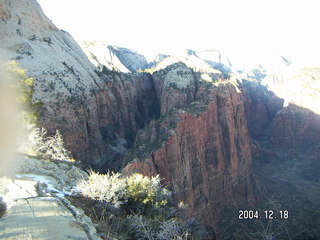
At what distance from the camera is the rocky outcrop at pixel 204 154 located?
1283 inches

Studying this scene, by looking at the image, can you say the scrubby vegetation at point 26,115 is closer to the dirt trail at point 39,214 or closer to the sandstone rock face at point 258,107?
the dirt trail at point 39,214

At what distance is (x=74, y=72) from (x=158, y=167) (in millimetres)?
22162

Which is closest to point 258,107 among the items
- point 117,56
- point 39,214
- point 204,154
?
point 117,56

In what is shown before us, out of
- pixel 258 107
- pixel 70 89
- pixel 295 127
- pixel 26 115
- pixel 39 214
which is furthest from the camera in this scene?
pixel 258 107

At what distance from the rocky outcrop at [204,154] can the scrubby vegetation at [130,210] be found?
16.5 metres

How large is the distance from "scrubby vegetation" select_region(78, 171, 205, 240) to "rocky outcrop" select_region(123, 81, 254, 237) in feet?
54.3

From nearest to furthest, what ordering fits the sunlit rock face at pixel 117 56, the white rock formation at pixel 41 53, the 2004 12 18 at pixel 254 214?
the white rock formation at pixel 41 53 < the 2004 12 18 at pixel 254 214 < the sunlit rock face at pixel 117 56

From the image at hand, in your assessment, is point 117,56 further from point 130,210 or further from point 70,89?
point 130,210

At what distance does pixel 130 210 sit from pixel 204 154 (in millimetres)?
30381

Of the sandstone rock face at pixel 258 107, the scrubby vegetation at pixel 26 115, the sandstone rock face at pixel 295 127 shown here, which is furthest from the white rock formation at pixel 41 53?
the sandstone rock face at pixel 295 127

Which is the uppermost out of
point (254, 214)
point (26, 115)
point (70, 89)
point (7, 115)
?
point (7, 115)

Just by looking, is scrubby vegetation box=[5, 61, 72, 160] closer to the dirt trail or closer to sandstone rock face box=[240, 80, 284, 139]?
the dirt trail

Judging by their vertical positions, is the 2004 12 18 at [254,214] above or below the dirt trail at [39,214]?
below

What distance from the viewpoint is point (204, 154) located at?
131ft
